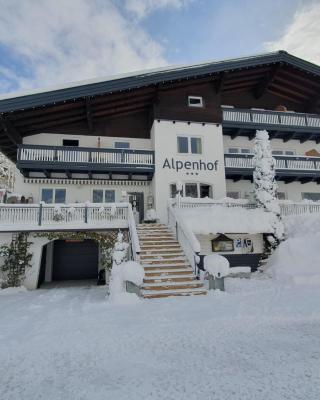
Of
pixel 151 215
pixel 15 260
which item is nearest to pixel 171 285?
pixel 151 215

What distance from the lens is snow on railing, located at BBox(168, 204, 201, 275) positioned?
38.4 feet

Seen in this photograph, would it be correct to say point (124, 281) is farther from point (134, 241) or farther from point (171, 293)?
point (134, 241)

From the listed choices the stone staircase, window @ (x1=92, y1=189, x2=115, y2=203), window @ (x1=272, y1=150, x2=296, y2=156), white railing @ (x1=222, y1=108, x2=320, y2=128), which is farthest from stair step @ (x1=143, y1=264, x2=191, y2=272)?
window @ (x1=272, y1=150, x2=296, y2=156)

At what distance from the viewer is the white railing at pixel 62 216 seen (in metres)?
14.1

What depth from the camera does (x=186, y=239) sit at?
505 inches

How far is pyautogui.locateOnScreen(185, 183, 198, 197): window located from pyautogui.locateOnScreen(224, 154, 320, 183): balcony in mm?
2584

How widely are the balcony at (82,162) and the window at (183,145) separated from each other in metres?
2.14

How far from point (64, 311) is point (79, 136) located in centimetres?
1384

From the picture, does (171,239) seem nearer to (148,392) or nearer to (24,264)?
(24,264)

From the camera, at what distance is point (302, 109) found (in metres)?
24.3

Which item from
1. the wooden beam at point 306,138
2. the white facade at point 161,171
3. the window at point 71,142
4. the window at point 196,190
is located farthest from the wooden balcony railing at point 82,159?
the wooden beam at point 306,138

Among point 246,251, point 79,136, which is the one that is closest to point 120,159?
point 79,136

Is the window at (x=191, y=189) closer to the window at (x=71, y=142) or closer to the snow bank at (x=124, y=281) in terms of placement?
the window at (x=71, y=142)

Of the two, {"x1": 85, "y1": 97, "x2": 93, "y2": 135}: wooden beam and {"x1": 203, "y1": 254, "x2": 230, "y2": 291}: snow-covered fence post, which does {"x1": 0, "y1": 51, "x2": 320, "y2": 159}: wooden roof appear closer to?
{"x1": 85, "y1": 97, "x2": 93, "y2": 135}: wooden beam
